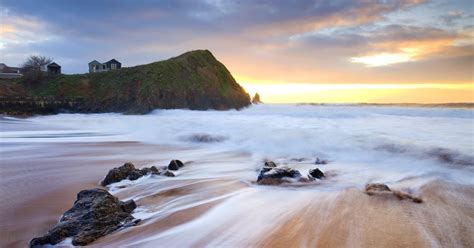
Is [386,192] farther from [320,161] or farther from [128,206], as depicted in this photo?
[128,206]

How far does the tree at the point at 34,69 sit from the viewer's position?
3142 cm

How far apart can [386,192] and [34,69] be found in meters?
35.1

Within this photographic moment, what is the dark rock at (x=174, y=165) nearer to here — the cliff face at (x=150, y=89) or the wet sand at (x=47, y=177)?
the wet sand at (x=47, y=177)

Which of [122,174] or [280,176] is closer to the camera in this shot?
[280,176]

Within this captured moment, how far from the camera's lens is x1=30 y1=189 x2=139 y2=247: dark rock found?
3.00 metres

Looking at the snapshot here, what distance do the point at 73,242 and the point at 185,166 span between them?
141 inches

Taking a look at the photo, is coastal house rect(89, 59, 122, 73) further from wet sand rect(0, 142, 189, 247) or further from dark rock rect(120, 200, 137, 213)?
dark rock rect(120, 200, 137, 213)

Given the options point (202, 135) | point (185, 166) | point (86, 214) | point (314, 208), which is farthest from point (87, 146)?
point (314, 208)

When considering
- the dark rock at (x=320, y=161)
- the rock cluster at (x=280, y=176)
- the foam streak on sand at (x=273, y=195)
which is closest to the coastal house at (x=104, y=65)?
the foam streak on sand at (x=273, y=195)

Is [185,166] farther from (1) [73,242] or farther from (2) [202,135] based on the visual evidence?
(2) [202,135]

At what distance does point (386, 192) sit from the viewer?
430cm

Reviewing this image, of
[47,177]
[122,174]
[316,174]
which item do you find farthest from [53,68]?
[316,174]

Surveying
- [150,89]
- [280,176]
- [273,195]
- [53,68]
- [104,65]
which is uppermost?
[104,65]

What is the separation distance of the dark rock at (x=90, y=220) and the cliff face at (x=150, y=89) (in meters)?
23.4
